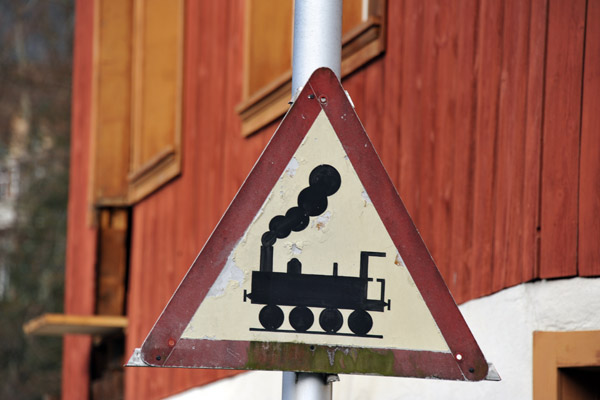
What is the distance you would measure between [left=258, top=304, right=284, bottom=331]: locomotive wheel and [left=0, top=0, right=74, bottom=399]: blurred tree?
916 inches

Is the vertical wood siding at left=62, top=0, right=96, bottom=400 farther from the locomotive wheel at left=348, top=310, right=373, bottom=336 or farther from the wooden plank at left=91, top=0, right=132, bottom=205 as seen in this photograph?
the locomotive wheel at left=348, top=310, right=373, bottom=336

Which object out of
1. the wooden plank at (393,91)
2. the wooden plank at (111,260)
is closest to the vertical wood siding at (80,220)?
the wooden plank at (111,260)

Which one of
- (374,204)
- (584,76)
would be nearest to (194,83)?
(584,76)

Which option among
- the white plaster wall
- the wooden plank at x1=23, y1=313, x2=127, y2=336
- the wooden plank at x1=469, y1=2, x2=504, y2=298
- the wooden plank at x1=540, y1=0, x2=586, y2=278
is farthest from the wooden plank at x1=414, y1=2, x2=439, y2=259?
the wooden plank at x1=23, y1=313, x2=127, y2=336

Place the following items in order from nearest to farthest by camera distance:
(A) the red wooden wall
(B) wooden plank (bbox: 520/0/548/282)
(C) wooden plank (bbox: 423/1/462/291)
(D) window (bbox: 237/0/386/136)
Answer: (A) the red wooden wall < (B) wooden plank (bbox: 520/0/548/282) < (C) wooden plank (bbox: 423/1/462/291) < (D) window (bbox: 237/0/386/136)

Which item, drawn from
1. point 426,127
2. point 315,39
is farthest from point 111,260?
point 315,39

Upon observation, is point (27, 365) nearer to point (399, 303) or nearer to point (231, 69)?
point (231, 69)

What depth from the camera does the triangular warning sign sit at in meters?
2.62

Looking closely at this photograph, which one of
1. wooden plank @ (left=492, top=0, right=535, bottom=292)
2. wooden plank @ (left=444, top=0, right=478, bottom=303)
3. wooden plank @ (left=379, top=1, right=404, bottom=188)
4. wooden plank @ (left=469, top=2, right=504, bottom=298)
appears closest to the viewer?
wooden plank @ (left=492, top=0, right=535, bottom=292)

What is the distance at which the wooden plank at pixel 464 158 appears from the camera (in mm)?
3996

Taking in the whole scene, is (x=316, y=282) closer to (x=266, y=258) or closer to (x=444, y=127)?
(x=266, y=258)

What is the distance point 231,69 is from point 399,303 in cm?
414

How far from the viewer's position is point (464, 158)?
13.4ft

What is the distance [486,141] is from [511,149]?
0.64ft
